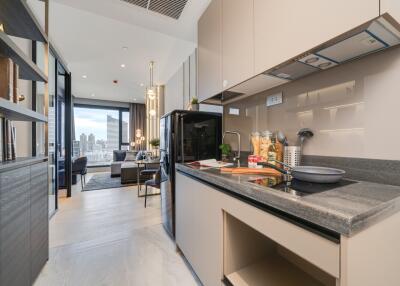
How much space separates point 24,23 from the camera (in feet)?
4.50

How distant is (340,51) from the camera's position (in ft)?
2.97

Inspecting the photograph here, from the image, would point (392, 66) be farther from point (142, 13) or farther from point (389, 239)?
point (142, 13)

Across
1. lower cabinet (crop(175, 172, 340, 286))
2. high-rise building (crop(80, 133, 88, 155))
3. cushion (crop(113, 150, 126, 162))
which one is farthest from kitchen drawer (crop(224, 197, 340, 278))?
high-rise building (crop(80, 133, 88, 155))

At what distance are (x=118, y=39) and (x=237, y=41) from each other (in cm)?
264

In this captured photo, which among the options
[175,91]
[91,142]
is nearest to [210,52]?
[175,91]

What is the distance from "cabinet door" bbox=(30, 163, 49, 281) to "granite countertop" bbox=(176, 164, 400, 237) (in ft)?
5.21

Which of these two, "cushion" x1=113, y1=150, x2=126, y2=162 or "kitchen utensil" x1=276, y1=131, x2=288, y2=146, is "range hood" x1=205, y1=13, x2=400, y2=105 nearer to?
"kitchen utensil" x1=276, y1=131, x2=288, y2=146

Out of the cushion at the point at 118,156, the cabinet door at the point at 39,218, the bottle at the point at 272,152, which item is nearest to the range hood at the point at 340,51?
the bottle at the point at 272,152

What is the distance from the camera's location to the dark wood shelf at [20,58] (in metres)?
1.03

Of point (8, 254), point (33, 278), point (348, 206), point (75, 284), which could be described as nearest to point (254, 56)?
point (348, 206)

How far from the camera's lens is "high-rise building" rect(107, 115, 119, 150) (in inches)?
305

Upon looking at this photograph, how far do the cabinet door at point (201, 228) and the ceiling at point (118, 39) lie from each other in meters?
1.83

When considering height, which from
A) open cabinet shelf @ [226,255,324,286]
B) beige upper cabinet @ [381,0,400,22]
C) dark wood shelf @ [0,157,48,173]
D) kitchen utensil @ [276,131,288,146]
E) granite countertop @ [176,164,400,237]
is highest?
beige upper cabinet @ [381,0,400,22]

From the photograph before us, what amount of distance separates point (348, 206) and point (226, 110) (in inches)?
66.3
